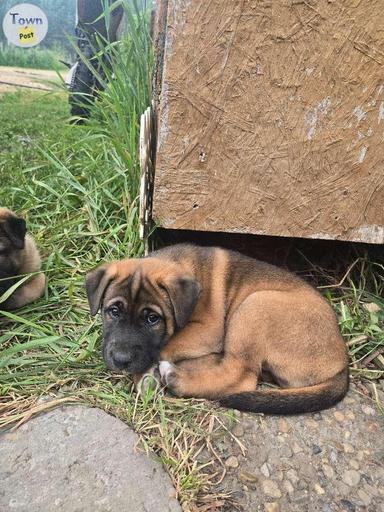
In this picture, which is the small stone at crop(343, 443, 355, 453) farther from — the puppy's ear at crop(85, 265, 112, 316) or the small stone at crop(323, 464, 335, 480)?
the puppy's ear at crop(85, 265, 112, 316)

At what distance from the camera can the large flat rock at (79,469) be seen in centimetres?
281

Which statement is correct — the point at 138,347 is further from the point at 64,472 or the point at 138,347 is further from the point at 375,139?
the point at 375,139

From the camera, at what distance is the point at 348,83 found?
13.1 feet

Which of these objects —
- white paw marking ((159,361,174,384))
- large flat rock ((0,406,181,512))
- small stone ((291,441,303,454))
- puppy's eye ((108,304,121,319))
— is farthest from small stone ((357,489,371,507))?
puppy's eye ((108,304,121,319))

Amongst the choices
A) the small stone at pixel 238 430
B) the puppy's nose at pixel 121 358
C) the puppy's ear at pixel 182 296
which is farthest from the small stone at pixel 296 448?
the puppy's nose at pixel 121 358

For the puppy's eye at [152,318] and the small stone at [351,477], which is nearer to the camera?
the small stone at [351,477]

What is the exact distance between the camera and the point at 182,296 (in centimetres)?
376

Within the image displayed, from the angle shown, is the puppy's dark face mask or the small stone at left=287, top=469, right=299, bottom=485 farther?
the puppy's dark face mask

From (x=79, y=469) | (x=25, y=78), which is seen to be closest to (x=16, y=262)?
(x=79, y=469)

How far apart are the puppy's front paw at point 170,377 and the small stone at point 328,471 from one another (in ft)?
3.44

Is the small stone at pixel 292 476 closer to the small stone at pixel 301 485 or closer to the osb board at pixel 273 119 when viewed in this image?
the small stone at pixel 301 485

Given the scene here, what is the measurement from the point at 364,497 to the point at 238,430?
818 mm

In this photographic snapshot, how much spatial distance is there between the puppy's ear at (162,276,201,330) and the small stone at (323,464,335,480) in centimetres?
128

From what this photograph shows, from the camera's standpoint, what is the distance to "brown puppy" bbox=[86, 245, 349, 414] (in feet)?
11.8
